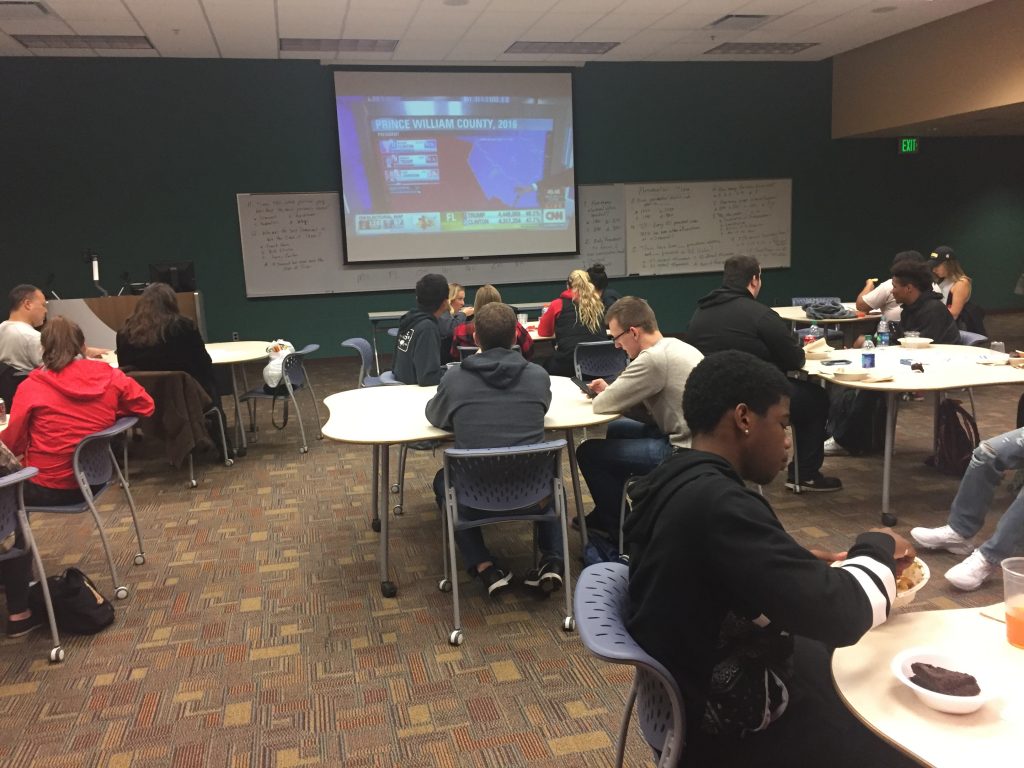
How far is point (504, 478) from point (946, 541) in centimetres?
199

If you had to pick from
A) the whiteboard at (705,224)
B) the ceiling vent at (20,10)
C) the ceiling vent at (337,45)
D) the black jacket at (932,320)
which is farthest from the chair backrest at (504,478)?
the whiteboard at (705,224)

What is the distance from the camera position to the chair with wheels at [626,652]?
4.15ft

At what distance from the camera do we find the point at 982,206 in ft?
36.0

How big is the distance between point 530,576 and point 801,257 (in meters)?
8.69

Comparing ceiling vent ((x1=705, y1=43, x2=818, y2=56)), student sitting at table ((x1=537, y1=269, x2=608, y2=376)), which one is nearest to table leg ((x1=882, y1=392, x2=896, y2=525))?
student sitting at table ((x1=537, y1=269, x2=608, y2=376))

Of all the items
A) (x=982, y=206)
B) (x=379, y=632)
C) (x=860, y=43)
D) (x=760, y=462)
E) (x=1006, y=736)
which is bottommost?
(x=379, y=632)

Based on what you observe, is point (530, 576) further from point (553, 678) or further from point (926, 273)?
point (926, 273)

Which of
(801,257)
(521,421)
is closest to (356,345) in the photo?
(521,421)

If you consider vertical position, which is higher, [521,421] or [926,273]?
[926,273]

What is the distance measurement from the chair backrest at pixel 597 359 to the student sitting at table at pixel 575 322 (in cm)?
9

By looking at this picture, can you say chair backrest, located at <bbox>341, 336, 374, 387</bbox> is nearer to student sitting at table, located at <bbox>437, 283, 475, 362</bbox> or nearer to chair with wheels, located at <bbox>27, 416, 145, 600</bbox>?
student sitting at table, located at <bbox>437, 283, 475, 362</bbox>

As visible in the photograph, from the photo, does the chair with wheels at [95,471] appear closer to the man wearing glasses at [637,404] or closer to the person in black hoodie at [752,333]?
the man wearing glasses at [637,404]

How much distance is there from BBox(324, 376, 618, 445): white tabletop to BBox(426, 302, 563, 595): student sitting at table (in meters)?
0.12

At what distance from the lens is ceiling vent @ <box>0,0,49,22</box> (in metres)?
6.15
